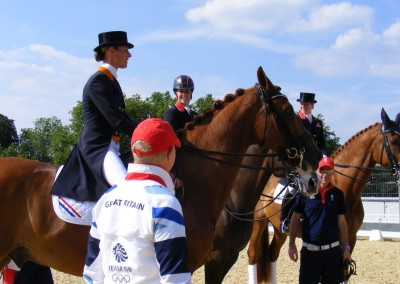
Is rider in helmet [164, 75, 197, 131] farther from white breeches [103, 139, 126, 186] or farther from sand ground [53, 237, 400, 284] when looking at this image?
sand ground [53, 237, 400, 284]

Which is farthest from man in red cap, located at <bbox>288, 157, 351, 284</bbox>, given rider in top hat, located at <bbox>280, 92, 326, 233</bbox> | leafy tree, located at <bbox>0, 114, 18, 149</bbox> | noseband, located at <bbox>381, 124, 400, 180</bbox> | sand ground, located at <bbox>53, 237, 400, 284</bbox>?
leafy tree, located at <bbox>0, 114, 18, 149</bbox>

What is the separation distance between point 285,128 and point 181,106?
6.64 feet

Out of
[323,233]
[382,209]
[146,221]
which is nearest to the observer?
[146,221]

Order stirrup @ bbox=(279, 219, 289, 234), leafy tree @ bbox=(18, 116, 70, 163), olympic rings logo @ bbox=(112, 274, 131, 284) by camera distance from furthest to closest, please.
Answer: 1. leafy tree @ bbox=(18, 116, 70, 163)
2. stirrup @ bbox=(279, 219, 289, 234)
3. olympic rings logo @ bbox=(112, 274, 131, 284)

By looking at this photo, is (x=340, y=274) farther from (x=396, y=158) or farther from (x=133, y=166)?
(x=133, y=166)

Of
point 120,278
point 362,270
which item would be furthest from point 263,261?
point 120,278

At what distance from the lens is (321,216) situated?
6301 millimetres

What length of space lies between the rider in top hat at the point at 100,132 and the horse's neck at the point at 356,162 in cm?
448

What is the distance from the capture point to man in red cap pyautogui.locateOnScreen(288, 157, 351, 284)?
6.15 meters

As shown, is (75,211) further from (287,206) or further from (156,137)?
(287,206)

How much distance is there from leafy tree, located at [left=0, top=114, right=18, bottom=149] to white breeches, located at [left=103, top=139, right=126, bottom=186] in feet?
263

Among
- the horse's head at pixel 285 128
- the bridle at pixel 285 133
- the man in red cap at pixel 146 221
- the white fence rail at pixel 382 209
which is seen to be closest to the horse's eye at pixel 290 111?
the horse's head at pixel 285 128

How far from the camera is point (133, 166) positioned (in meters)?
2.37

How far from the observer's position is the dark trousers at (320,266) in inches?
241
